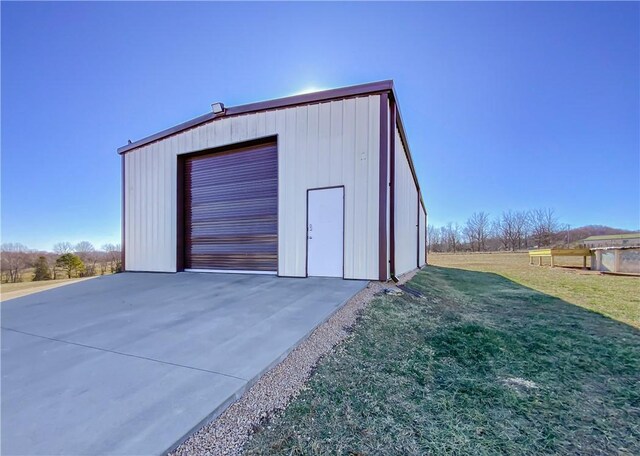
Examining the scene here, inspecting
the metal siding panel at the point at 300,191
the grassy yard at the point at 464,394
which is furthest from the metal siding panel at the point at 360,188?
the grassy yard at the point at 464,394

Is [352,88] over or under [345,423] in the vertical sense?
over

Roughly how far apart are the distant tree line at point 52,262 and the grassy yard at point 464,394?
1817 centimetres

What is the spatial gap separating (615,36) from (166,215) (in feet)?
44.8

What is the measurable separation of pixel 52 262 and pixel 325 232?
21043 mm

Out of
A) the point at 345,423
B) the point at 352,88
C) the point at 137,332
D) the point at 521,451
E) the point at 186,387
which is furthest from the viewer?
the point at 352,88

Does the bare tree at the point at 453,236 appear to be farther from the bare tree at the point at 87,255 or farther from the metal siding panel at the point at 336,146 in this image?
the bare tree at the point at 87,255

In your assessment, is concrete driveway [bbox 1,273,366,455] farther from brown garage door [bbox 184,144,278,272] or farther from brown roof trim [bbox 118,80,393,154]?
brown roof trim [bbox 118,80,393,154]

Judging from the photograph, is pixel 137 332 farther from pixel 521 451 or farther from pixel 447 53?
pixel 447 53

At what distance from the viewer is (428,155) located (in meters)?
15.0

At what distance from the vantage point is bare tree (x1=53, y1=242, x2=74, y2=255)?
18.7 m

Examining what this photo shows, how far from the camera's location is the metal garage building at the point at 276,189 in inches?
197

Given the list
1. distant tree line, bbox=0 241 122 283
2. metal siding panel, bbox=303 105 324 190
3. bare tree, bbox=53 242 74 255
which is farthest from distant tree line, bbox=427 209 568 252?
bare tree, bbox=53 242 74 255

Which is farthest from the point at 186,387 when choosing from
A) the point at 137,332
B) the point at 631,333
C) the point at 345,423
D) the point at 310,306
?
the point at 631,333

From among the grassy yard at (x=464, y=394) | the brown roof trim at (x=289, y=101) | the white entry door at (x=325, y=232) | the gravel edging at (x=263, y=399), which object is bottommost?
the grassy yard at (x=464, y=394)
